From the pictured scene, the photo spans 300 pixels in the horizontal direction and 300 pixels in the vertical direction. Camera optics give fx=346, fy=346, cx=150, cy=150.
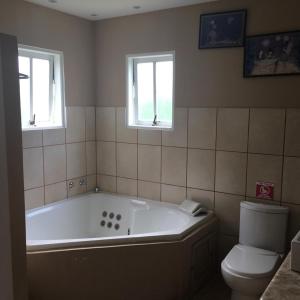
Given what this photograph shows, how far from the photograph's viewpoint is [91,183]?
3.71 m

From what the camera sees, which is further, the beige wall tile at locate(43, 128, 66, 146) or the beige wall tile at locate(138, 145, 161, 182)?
the beige wall tile at locate(138, 145, 161, 182)

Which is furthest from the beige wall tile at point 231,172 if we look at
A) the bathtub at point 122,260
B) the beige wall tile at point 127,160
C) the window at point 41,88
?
the window at point 41,88

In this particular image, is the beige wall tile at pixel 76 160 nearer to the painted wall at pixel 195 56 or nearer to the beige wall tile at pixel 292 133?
the painted wall at pixel 195 56

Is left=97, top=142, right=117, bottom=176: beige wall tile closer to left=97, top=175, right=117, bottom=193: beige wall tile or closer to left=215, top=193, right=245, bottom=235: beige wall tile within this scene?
left=97, top=175, right=117, bottom=193: beige wall tile

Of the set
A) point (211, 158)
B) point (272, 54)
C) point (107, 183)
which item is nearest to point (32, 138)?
point (107, 183)

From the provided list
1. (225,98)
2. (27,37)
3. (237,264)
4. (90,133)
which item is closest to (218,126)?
(225,98)

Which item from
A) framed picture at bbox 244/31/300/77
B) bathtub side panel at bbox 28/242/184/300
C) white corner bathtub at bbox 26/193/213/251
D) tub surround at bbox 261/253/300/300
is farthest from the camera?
white corner bathtub at bbox 26/193/213/251

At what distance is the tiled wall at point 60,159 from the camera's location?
3031 millimetres

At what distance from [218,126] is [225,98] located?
0.24 meters

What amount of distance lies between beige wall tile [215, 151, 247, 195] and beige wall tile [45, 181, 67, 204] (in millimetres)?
1464

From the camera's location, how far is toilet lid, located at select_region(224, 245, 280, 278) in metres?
2.30

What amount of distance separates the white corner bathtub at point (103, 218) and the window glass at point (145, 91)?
2.84 feet

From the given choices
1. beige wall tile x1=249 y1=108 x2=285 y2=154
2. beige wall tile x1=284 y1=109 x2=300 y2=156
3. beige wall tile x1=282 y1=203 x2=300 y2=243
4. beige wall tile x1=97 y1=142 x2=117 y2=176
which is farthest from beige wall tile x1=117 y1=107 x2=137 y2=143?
beige wall tile x1=282 y1=203 x2=300 y2=243

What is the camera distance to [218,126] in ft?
9.69
